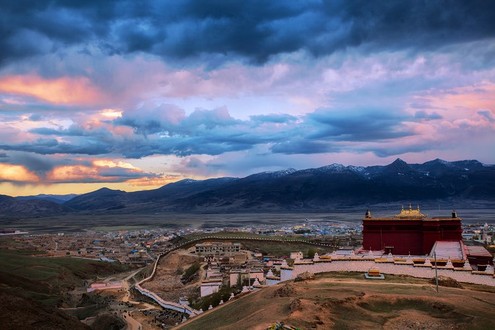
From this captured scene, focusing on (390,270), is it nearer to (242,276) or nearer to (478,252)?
(478,252)

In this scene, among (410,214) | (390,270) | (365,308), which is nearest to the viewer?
(365,308)

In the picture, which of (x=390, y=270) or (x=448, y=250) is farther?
(x=448, y=250)

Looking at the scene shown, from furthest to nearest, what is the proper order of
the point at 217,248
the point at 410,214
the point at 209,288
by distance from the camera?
1. the point at 217,248
2. the point at 209,288
3. the point at 410,214

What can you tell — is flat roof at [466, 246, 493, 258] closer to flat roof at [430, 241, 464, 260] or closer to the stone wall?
flat roof at [430, 241, 464, 260]

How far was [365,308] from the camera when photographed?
76.8ft

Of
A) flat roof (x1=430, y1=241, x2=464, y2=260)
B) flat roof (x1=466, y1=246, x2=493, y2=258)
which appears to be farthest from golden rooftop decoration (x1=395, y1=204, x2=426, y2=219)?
flat roof (x1=466, y1=246, x2=493, y2=258)

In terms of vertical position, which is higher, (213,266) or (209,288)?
(213,266)

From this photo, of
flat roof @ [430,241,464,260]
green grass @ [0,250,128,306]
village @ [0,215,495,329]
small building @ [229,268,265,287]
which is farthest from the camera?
green grass @ [0,250,128,306]

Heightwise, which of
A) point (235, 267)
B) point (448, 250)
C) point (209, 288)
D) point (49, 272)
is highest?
point (448, 250)

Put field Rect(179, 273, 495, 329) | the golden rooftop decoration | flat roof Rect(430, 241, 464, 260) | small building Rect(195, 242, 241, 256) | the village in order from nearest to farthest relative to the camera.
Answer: field Rect(179, 273, 495, 329) < the village < flat roof Rect(430, 241, 464, 260) < the golden rooftop decoration < small building Rect(195, 242, 241, 256)

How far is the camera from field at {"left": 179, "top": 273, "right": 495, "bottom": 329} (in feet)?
69.4

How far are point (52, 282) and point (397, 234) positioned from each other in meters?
60.8

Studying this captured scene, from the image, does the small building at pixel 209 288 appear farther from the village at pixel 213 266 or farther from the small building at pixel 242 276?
the small building at pixel 242 276

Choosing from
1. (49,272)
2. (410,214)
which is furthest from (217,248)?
(410,214)
